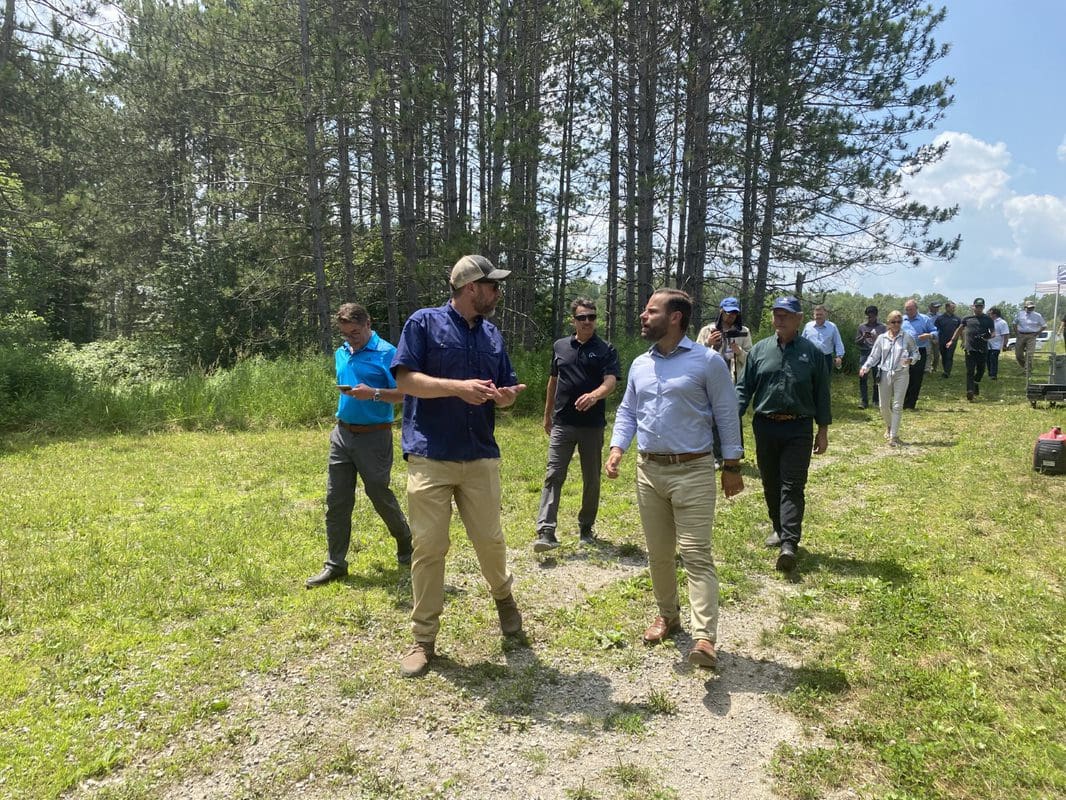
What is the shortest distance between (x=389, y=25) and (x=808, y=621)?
13.5 m

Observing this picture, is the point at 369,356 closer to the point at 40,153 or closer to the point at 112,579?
the point at 112,579

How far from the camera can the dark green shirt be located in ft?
15.9

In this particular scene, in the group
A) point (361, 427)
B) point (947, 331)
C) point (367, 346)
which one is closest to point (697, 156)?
point (947, 331)

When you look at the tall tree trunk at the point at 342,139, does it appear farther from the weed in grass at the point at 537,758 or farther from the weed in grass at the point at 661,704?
the weed in grass at the point at 537,758

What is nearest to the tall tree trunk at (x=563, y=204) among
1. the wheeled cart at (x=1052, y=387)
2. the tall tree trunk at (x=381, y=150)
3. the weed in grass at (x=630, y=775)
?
the tall tree trunk at (x=381, y=150)

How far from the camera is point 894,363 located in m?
9.02

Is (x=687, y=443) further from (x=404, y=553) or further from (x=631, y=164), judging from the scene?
(x=631, y=164)

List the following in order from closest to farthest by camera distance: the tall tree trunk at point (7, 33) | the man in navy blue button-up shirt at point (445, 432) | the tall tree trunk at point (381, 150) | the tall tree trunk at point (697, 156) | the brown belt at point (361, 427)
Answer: the man in navy blue button-up shirt at point (445, 432) → the brown belt at point (361, 427) → the tall tree trunk at point (7, 33) → the tall tree trunk at point (381, 150) → the tall tree trunk at point (697, 156)

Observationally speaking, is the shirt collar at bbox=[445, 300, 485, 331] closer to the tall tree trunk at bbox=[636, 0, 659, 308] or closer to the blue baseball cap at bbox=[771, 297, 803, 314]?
the blue baseball cap at bbox=[771, 297, 803, 314]

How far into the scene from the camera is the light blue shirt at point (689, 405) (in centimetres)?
353

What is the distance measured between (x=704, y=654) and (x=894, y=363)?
287 inches

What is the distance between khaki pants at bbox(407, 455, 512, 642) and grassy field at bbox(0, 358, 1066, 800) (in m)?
0.46

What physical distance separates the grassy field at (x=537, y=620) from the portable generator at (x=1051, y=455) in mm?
159

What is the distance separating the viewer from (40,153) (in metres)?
13.9
